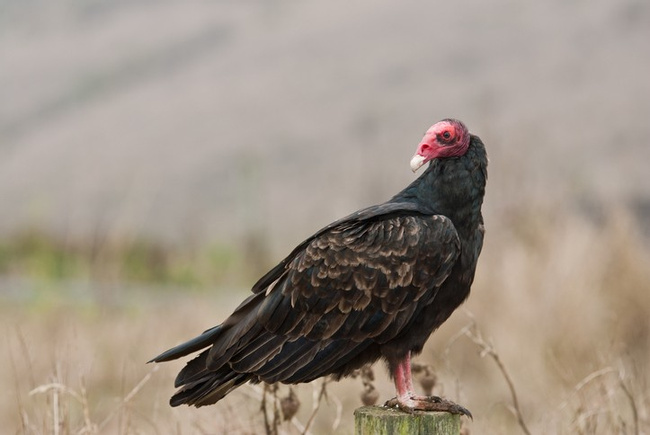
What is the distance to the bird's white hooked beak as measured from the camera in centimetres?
366

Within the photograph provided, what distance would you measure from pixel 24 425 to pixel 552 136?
1341 centimetres

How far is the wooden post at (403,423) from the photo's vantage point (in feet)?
11.0

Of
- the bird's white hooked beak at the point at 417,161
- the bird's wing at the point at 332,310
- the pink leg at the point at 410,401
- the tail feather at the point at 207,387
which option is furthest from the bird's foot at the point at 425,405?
the bird's white hooked beak at the point at 417,161

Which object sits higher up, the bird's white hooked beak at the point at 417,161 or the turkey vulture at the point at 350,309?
the bird's white hooked beak at the point at 417,161

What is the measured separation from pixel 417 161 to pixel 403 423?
0.88 m

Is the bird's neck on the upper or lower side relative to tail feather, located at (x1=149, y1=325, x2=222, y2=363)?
upper

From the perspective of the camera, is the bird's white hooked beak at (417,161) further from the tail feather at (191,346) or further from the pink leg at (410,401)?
the tail feather at (191,346)

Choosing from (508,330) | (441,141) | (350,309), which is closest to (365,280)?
(350,309)

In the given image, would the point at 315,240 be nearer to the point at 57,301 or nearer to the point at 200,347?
the point at 200,347

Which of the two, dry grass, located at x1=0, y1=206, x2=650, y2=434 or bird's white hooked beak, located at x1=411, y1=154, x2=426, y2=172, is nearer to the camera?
bird's white hooked beak, located at x1=411, y1=154, x2=426, y2=172

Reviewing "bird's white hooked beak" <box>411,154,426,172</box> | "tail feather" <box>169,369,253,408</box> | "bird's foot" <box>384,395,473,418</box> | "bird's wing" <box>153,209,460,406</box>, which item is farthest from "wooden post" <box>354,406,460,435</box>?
"bird's white hooked beak" <box>411,154,426,172</box>

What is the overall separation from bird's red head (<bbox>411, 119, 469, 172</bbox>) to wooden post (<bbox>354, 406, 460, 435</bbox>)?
33.7 inches

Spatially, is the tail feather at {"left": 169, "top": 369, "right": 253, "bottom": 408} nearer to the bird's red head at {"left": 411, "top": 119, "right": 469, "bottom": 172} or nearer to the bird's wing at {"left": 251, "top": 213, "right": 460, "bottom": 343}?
the bird's wing at {"left": 251, "top": 213, "right": 460, "bottom": 343}

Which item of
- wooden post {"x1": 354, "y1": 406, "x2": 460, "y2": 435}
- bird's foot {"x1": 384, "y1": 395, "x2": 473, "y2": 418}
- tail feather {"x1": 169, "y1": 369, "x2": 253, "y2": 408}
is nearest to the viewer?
wooden post {"x1": 354, "y1": 406, "x2": 460, "y2": 435}
